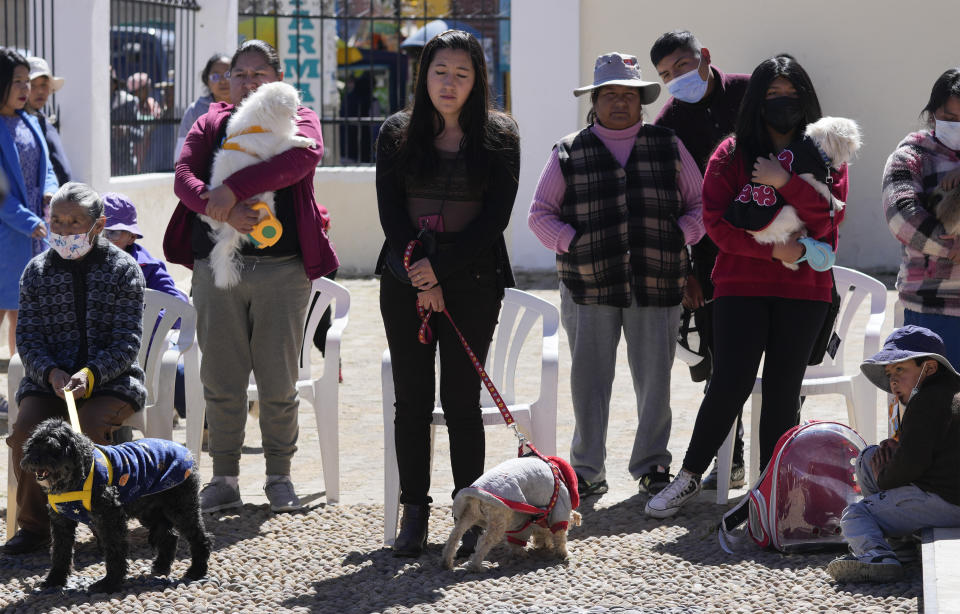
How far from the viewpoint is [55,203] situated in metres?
4.98

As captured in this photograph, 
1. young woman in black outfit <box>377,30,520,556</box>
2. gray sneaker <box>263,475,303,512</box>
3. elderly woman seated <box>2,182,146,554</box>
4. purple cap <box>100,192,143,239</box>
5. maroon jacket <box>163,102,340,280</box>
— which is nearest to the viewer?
young woman in black outfit <box>377,30,520,556</box>

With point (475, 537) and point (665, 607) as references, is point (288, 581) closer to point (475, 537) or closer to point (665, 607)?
point (475, 537)

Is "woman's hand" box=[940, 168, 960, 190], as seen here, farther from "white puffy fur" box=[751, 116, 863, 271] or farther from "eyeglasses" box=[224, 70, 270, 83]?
"eyeglasses" box=[224, 70, 270, 83]

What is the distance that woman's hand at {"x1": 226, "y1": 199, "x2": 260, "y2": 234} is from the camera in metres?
5.30

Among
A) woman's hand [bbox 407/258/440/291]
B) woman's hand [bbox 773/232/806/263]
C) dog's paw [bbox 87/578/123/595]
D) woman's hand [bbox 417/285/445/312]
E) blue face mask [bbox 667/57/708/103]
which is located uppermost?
blue face mask [bbox 667/57/708/103]

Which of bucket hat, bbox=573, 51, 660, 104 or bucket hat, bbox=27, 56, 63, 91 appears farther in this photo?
bucket hat, bbox=27, 56, 63, 91

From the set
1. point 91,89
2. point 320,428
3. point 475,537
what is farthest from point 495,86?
point 475,537

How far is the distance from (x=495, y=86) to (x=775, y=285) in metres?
11.3

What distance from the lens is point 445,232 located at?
189 inches

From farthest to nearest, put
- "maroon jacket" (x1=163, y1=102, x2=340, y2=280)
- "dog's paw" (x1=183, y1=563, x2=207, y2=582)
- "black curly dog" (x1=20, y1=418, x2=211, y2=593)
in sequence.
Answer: "maroon jacket" (x1=163, y1=102, x2=340, y2=280) → "dog's paw" (x1=183, y1=563, x2=207, y2=582) → "black curly dog" (x1=20, y1=418, x2=211, y2=593)

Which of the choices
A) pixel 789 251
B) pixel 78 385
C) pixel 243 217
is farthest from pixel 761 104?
pixel 78 385

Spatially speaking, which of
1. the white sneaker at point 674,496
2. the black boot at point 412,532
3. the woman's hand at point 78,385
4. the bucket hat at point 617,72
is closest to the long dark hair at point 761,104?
the bucket hat at point 617,72

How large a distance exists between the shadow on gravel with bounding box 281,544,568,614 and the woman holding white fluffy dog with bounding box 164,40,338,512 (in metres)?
0.84

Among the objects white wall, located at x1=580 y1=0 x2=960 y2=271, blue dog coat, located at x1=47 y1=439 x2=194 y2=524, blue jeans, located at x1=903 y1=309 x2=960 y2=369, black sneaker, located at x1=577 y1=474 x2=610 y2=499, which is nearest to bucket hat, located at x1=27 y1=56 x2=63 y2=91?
blue dog coat, located at x1=47 y1=439 x2=194 y2=524
